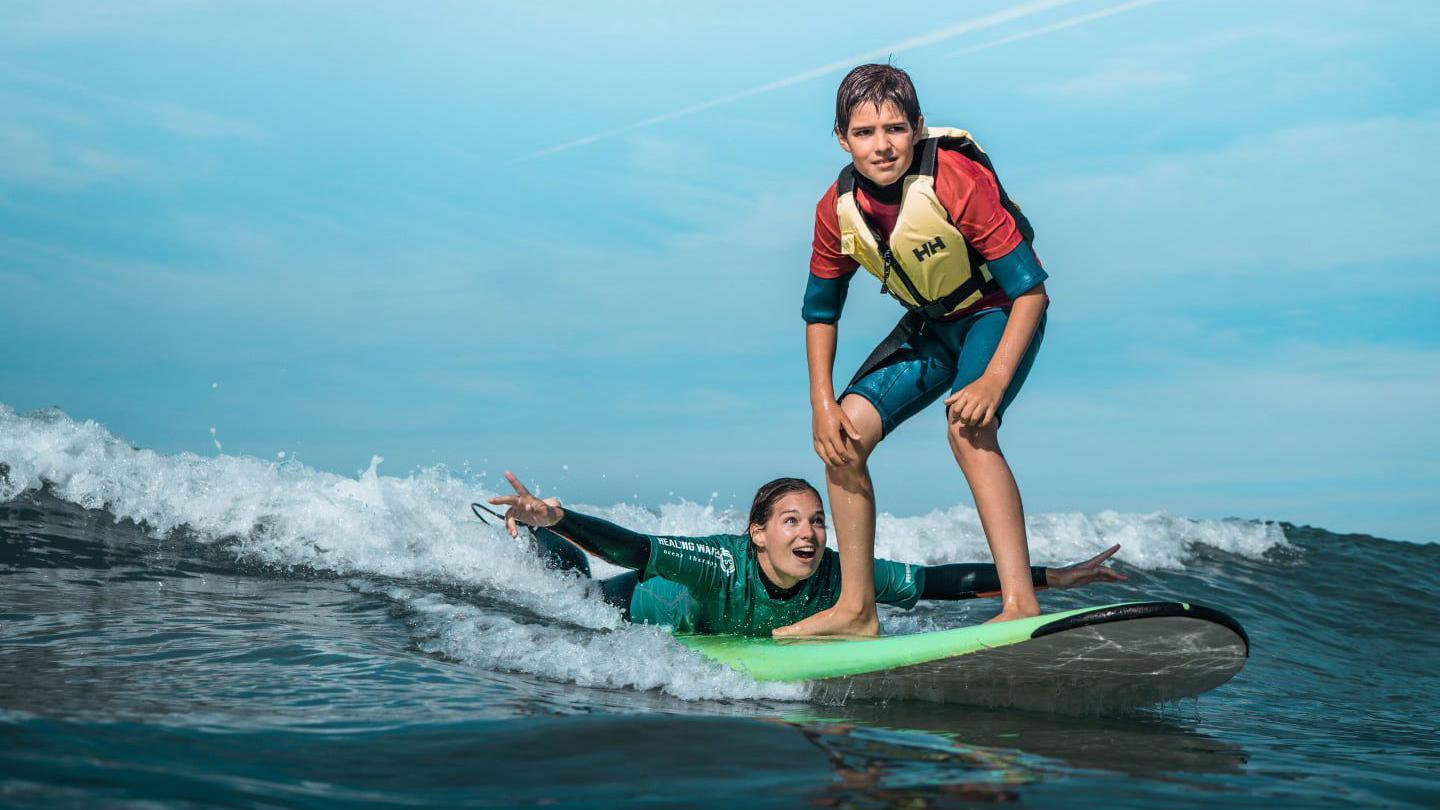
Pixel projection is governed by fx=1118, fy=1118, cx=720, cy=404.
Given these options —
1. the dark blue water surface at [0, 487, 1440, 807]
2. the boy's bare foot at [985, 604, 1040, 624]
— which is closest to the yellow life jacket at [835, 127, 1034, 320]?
the boy's bare foot at [985, 604, 1040, 624]

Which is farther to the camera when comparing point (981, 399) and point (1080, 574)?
point (1080, 574)

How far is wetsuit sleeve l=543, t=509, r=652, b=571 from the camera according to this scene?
435 centimetres

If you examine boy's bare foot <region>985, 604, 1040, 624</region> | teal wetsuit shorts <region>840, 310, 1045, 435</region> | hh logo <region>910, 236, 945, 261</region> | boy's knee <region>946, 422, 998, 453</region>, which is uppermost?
hh logo <region>910, 236, 945, 261</region>

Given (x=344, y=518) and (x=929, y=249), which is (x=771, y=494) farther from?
(x=344, y=518)

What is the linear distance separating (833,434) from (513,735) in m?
1.71

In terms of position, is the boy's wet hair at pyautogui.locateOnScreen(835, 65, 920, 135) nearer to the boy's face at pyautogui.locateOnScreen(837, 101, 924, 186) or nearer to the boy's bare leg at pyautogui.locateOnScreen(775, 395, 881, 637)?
the boy's face at pyautogui.locateOnScreen(837, 101, 924, 186)

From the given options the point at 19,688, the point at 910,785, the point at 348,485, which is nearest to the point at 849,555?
the point at 910,785

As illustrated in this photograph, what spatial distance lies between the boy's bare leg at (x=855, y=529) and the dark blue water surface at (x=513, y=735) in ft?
1.41

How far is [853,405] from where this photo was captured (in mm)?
4289

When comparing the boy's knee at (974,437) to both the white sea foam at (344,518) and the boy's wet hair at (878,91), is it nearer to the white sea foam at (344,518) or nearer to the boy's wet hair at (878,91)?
the boy's wet hair at (878,91)

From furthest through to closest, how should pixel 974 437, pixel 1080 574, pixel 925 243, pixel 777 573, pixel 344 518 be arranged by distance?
pixel 344 518, pixel 777 573, pixel 1080 574, pixel 925 243, pixel 974 437

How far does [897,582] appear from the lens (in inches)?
195

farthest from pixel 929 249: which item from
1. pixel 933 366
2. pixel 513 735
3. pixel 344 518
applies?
pixel 344 518

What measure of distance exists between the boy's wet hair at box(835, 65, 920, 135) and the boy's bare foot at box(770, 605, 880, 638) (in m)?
1.88
